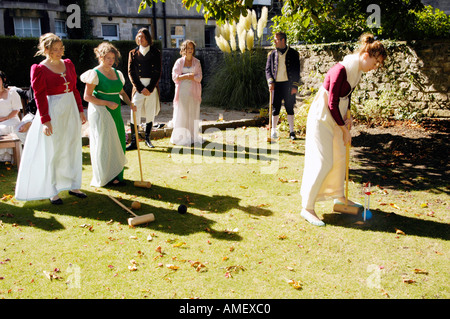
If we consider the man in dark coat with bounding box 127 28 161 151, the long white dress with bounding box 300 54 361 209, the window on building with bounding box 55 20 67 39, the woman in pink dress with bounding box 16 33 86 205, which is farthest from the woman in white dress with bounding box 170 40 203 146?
the window on building with bounding box 55 20 67 39

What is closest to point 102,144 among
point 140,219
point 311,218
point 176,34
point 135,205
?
point 135,205

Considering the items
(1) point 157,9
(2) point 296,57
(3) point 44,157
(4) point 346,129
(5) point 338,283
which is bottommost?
(5) point 338,283

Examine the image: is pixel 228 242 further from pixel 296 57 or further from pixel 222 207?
pixel 296 57

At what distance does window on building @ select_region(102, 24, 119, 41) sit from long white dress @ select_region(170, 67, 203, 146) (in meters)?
18.6

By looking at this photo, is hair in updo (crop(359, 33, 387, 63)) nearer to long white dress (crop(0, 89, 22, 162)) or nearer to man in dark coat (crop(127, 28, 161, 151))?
man in dark coat (crop(127, 28, 161, 151))

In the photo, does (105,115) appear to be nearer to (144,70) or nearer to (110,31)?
(144,70)

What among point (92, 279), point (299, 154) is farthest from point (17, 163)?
point (299, 154)

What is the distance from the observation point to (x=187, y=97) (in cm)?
944

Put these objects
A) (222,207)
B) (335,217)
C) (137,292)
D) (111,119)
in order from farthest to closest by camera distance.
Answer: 1. (111,119)
2. (222,207)
3. (335,217)
4. (137,292)

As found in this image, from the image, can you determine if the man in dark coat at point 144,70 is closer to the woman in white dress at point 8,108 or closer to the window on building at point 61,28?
the woman in white dress at point 8,108

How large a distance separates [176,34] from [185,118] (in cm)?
2032

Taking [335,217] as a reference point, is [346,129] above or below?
above

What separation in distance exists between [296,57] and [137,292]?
730 centimetres

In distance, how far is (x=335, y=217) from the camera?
548 centimetres
